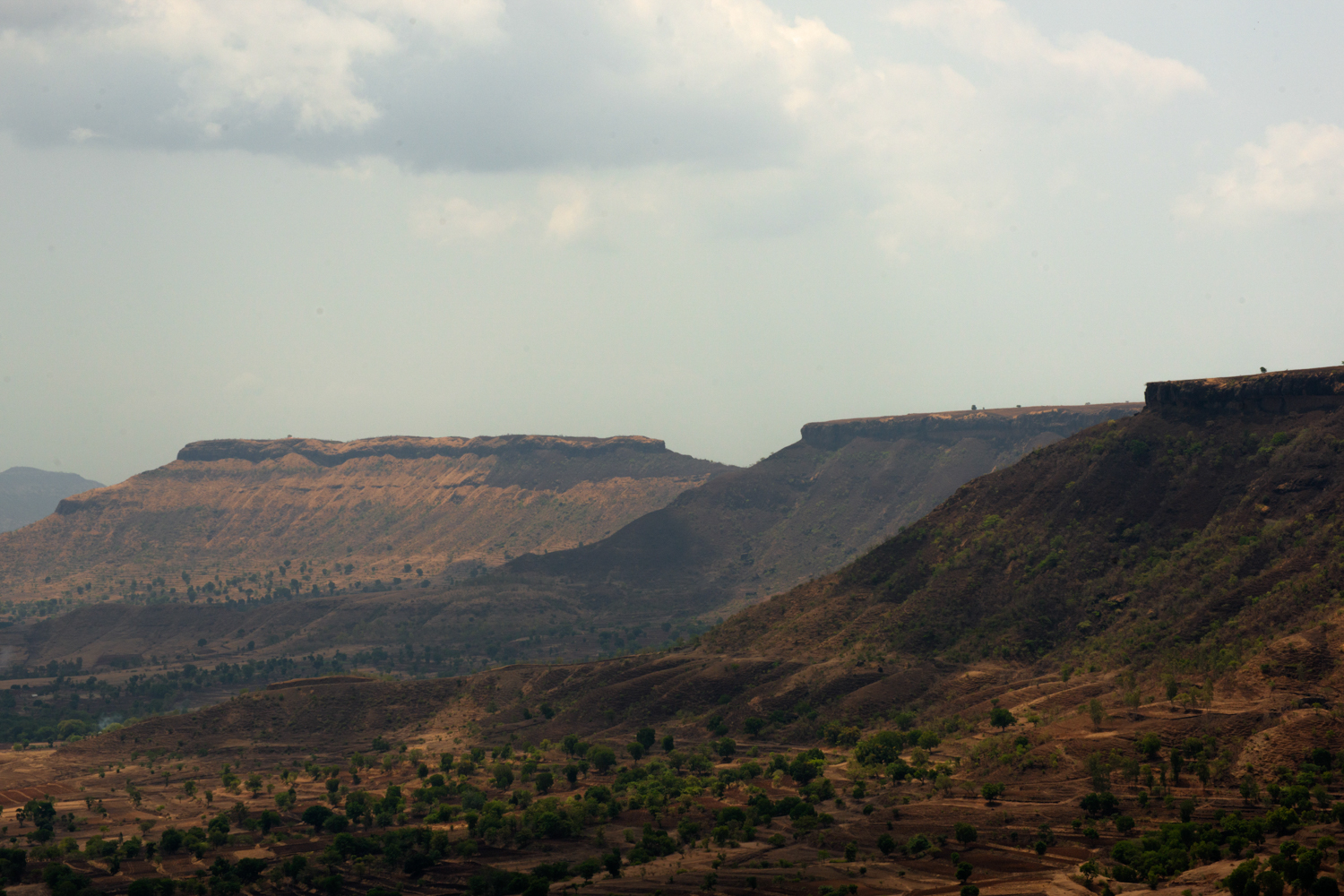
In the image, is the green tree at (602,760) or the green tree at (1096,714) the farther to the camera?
the green tree at (602,760)

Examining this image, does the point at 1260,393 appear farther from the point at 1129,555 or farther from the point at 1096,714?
the point at 1096,714

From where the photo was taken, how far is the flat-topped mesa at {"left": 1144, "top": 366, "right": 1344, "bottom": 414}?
101 metres

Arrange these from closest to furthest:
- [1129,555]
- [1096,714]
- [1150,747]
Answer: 1. [1150,747]
2. [1096,714]
3. [1129,555]

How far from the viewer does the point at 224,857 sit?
239ft

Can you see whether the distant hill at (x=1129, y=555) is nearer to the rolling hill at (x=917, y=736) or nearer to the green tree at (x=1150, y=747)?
the rolling hill at (x=917, y=736)

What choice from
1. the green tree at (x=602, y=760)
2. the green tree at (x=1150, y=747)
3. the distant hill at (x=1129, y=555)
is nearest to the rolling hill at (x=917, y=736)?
the green tree at (x=1150, y=747)

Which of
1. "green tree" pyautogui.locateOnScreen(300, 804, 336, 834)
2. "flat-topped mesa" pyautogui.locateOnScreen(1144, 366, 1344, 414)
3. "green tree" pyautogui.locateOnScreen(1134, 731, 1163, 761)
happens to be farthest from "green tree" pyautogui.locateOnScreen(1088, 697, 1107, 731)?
"green tree" pyautogui.locateOnScreen(300, 804, 336, 834)

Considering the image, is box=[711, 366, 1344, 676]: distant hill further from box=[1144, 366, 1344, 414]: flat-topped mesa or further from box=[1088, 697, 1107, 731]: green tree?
box=[1088, 697, 1107, 731]: green tree

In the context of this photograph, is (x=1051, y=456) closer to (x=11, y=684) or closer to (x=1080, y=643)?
(x=1080, y=643)

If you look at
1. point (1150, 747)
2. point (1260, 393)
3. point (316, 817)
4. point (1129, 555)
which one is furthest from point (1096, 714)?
point (316, 817)

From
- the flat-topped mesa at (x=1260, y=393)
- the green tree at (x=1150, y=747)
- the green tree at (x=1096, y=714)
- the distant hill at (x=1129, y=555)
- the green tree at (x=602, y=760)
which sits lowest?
the green tree at (x=602, y=760)

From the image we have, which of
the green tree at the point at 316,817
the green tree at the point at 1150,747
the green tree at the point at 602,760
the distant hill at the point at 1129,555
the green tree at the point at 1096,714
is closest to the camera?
the green tree at the point at 1150,747

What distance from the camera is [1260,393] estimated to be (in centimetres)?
10519

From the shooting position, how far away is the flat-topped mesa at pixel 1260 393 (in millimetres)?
101000
